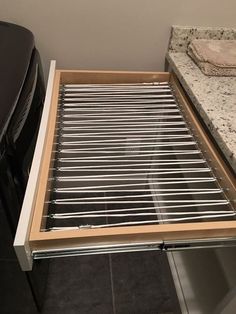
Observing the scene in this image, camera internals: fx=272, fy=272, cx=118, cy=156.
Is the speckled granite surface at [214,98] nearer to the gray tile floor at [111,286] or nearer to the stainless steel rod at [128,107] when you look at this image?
the stainless steel rod at [128,107]

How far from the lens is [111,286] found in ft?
3.53

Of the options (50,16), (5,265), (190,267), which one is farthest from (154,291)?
(50,16)

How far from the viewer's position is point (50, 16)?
0.82 m

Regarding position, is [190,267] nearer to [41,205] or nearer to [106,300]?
[106,300]

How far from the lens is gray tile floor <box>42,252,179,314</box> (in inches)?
40.0

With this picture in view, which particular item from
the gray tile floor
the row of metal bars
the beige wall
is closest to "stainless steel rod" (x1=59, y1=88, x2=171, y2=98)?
the row of metal bars

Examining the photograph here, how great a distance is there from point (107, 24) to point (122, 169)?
18.4 inches

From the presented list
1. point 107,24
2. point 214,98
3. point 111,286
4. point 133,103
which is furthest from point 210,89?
point 111,286

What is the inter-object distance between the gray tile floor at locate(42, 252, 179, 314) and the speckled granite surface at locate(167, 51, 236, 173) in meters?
0.72

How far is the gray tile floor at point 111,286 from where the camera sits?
1017mm

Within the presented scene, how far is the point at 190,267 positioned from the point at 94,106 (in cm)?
68

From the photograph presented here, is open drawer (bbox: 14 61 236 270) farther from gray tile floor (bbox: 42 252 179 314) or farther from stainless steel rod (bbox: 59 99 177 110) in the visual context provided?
gray tile floor (bbox: 42 252 179 314)

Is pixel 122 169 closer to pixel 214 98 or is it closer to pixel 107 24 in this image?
pixel 214 98

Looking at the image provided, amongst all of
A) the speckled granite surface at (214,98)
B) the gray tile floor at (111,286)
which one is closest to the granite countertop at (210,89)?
the speckled granite surface at (214,98)
